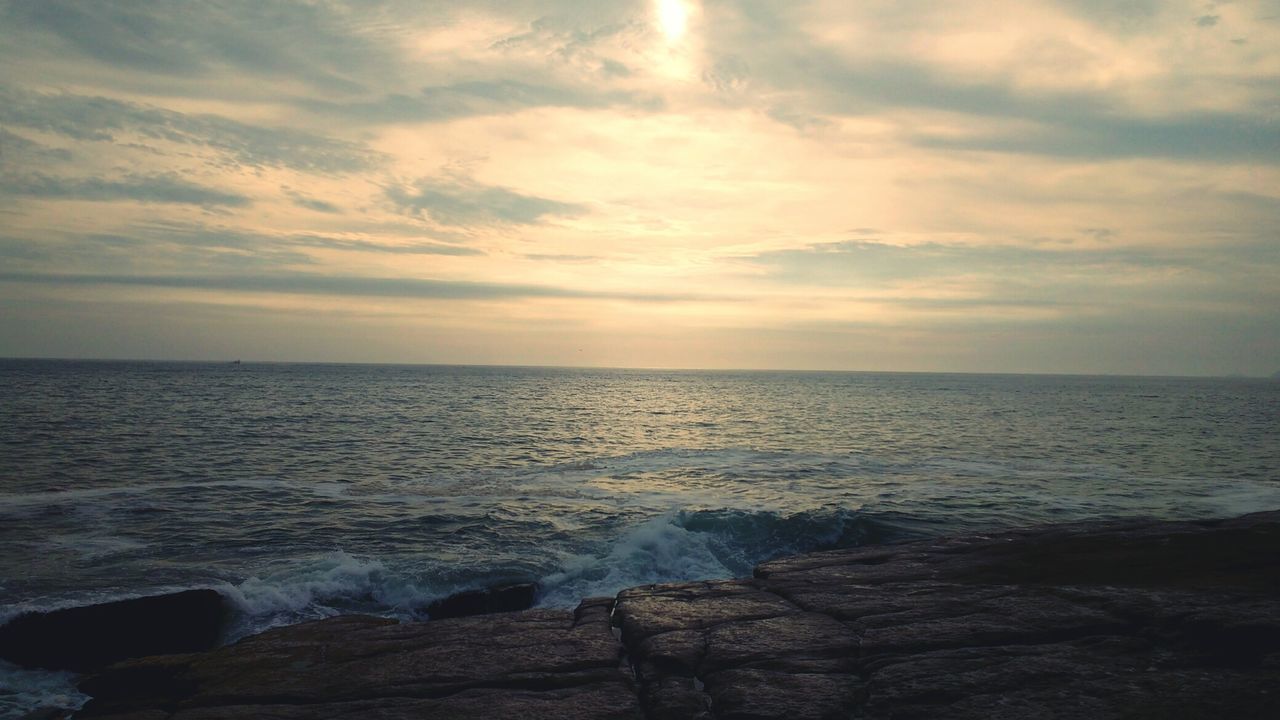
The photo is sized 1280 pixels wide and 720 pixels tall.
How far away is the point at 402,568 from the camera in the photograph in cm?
1755

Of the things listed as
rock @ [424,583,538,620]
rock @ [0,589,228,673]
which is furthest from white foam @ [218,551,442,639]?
rock @ [424,583,538,620]

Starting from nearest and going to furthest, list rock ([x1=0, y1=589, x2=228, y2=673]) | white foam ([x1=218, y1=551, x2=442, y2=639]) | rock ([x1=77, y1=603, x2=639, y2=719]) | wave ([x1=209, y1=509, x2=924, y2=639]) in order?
rock ([x1=77, y1=603, x2=639, y2=719])
rock ([x1=0, y1=589, x2=228, y2=673])
white foam ([x1=218, y1=551, x2=442, y2=639])
wave ([x1=209, y1=509, x2=924, y2=639])

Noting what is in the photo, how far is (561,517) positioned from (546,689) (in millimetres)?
15935

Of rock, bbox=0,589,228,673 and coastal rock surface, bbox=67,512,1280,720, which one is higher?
coastal rock surface, bbox=67,512,1280,720

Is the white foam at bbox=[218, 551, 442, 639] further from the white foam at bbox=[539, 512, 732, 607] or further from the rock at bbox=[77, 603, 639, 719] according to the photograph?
the rock at bbox=[77, 603, 639, 719]

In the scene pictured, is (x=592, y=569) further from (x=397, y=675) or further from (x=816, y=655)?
(x=816, y=655)

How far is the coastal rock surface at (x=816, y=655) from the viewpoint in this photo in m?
7.34

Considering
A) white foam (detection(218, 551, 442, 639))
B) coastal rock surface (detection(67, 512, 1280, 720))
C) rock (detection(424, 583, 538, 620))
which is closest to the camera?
coastal rock surface (detection(67, 512, 1280, 720))

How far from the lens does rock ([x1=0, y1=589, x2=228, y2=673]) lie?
1213 cm

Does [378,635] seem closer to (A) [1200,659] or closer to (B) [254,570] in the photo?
(B) [254,570]

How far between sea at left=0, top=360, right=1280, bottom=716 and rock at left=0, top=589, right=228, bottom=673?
0.45 metres

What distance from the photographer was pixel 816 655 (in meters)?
8.73

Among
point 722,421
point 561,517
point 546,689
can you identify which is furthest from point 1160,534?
point 722,421

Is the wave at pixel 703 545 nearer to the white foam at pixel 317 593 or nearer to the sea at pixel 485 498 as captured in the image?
the sea at pixel 485 498
